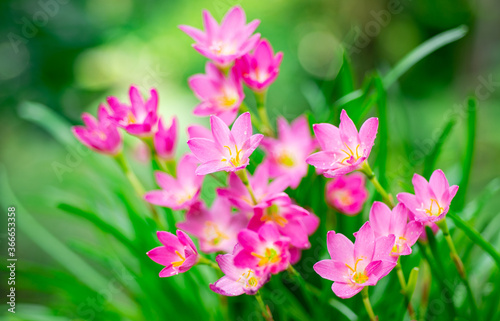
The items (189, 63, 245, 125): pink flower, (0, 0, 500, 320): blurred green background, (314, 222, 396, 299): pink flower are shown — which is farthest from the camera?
(0, 0, 500, 320): blurred green background

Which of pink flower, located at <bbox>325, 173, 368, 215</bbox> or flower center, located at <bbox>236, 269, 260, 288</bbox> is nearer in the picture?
flower center, located at <bbox>236, 269, 260, 288</bbox>

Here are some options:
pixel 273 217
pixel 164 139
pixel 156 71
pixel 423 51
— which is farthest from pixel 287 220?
pixel 156 71

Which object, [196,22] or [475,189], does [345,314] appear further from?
[196,22]

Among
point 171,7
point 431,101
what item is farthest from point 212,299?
point 431,101

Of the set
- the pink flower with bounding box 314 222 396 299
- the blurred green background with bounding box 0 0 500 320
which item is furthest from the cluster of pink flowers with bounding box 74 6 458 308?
the blurred green background with bounding box 0 0 500 320

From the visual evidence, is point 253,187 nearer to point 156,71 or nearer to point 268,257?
point 268,257

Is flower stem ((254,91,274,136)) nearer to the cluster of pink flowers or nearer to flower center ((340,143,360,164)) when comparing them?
the cluster of pink flowers

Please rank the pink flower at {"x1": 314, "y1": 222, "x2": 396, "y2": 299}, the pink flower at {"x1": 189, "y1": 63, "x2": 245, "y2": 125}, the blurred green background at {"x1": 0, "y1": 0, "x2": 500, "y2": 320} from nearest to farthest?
the pink flower at {"x1": 314, "y1": 222, "x2": 396, "y2": 299} → the pink flower at {"x1": 189, "y1": 63, "x2": 245, "y2": 125} → the blurred green background at {"x1": 0, "y1": 0, "x2": 500, "y2": 320}

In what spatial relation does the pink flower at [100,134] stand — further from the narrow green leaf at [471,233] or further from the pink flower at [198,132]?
the narrow green leaf at [471,233]

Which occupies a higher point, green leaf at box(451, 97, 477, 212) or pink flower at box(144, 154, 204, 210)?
green leaf at box(451, 97, 477, 212)
